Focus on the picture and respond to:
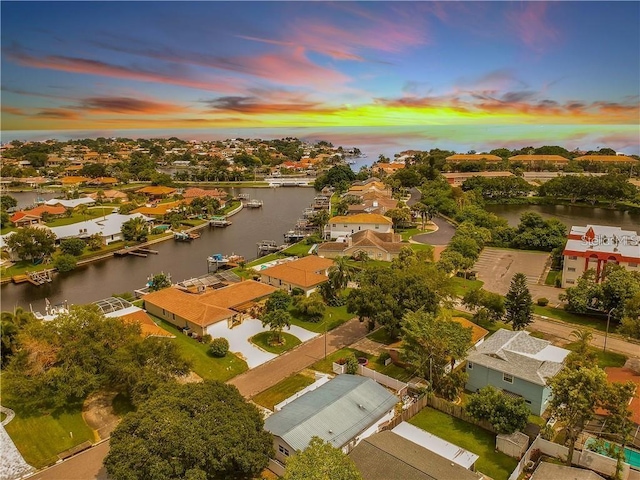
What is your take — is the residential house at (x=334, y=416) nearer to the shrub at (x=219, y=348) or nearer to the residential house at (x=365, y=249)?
the shrub at (x=219, y=348)

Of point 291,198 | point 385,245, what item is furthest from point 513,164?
point 385,245

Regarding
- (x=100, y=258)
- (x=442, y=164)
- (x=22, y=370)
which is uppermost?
(x=442, y=164)

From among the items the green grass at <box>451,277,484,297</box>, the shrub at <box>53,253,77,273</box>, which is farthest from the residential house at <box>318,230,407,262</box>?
the shrub at <box>53,253,77,273</box>

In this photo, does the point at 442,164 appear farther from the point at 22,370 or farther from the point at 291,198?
the point at 22,370

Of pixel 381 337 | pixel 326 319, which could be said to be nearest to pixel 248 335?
pixel 326 319

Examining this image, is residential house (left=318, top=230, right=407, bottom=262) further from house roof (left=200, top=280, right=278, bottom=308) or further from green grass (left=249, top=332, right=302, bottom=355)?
green grass (left=249, top=332, right=302, bottom=355)
